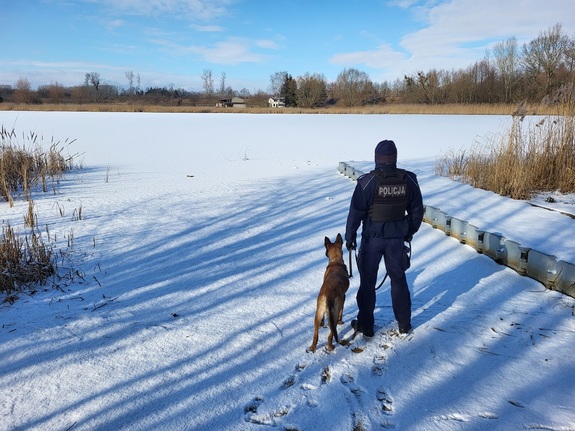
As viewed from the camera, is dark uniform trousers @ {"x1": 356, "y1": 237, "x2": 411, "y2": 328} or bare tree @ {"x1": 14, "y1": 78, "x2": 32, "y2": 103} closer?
dark uniform trousers @ {"x1": 356, "y1": 237, "x2": 411, "y2": 328}

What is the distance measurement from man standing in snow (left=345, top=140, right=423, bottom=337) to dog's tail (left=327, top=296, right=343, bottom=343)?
0.94ft

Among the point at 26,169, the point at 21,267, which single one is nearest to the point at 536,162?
the point at 21,267

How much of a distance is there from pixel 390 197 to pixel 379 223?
8.6 inches

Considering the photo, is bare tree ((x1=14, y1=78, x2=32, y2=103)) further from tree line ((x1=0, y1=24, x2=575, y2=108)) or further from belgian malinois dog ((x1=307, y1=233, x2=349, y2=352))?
belgian malinois dog ((x1=307, y1=233, x2=349, y2=352))

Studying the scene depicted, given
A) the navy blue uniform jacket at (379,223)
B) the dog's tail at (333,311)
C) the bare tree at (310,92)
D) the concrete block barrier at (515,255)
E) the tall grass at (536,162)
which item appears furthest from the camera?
the bare tree at (310,92)

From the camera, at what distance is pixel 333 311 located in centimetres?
283

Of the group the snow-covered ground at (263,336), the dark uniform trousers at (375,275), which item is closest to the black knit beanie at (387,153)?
the dark uniform trousers at (375,275)

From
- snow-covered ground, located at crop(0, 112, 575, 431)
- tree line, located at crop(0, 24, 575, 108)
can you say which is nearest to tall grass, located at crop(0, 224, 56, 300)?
snow-covered ground, located at crop(0, 112, 575, 431)

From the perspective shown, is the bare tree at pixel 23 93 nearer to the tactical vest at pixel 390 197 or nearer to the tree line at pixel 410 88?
the tree line at pixel 410 88

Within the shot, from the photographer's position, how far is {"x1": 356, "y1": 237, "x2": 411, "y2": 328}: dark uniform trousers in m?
2.96

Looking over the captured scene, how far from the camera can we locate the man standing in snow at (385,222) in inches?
112

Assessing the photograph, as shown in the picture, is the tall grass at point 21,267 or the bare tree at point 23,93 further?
the bare tree at point 23,93

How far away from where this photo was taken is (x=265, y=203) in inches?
298

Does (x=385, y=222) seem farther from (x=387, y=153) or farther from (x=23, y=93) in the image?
(x=23, y=93)
